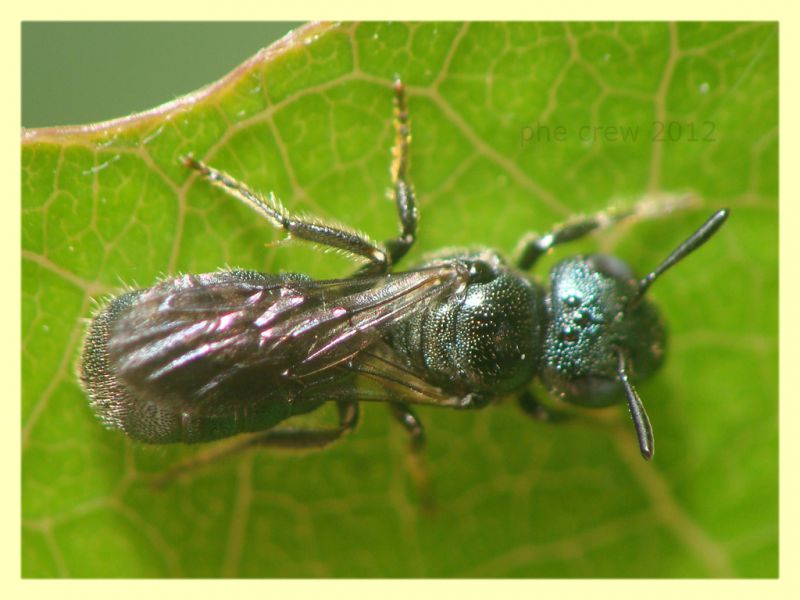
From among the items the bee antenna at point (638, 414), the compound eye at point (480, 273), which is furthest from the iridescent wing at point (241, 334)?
the bee antenna at point (638, 414)

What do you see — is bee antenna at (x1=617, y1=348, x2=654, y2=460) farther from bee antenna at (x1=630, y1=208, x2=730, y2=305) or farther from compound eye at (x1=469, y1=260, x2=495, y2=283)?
compound eye at (x1=469, y1=260, x2=495, y2=283)

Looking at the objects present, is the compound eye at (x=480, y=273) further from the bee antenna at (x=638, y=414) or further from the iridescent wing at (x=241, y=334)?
the bee antenna at (x=638, y=414)

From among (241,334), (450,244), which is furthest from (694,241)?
(241,334)

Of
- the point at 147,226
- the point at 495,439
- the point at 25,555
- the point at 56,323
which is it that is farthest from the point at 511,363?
the point at 25,555

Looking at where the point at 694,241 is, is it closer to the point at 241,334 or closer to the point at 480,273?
the point at 480,273

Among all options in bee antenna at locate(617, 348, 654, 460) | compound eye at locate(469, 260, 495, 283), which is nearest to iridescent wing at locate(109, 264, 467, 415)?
compound eye at locate(469, 260, 495, 283)

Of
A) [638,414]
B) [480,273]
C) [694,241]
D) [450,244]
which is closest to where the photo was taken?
[638,414]

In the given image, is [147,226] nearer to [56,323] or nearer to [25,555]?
[56,323]
